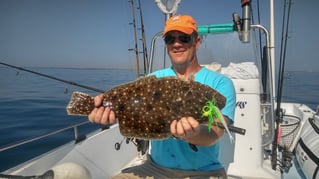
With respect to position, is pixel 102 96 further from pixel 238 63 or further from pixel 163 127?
pixel 238 63

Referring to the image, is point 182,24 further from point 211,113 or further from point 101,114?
point 101,114

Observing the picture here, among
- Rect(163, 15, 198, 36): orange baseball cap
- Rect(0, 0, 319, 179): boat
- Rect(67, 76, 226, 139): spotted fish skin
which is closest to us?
Rect(67, 76, 226, 139): spotted fish skin

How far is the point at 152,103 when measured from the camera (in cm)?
224

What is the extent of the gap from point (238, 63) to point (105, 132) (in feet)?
9.11

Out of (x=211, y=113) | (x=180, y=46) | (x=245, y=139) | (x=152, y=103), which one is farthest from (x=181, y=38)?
(x=245, y=139)

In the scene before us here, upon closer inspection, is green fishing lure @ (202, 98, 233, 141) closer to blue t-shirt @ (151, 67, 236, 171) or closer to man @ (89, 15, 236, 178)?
man @ (89, 15, 236, 178)

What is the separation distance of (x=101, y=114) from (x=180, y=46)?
44.6 inches

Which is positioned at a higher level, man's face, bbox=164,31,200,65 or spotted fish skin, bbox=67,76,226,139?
man's face, bbox=164,31,200,65

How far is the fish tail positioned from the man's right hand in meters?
0.05

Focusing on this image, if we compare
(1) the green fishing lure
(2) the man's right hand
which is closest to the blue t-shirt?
(1) the green fishing lure

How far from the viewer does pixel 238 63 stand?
15.9ft

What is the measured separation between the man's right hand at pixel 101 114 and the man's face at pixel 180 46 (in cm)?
99

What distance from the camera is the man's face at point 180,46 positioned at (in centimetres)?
284

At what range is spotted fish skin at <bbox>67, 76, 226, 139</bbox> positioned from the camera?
219 centimetres
